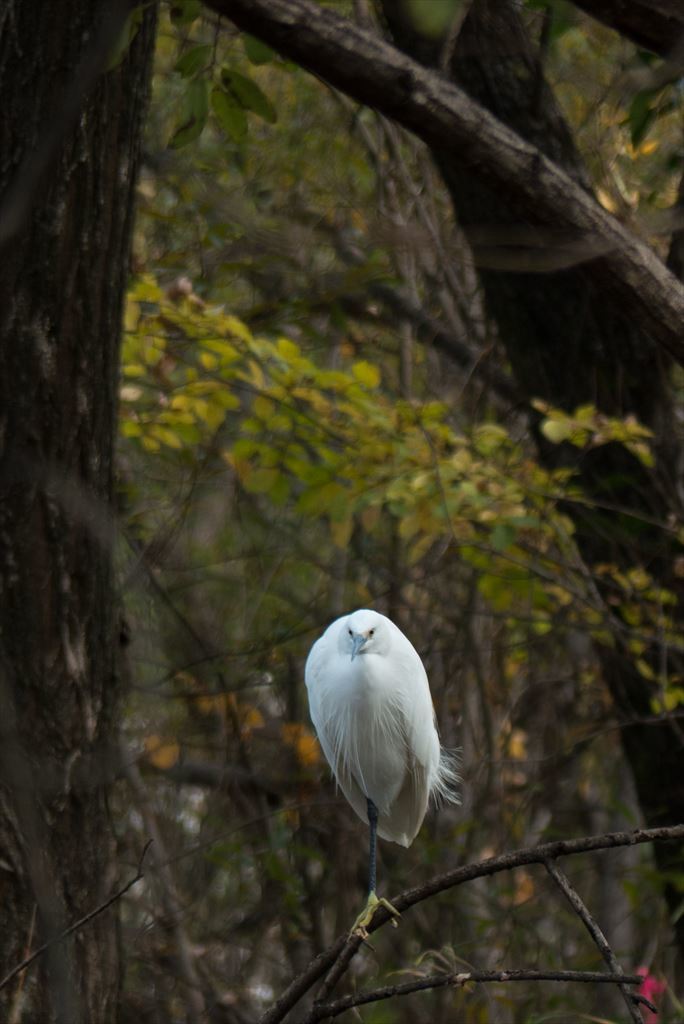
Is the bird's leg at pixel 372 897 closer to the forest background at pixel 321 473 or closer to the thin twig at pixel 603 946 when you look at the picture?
the forest background at pixel 321 473

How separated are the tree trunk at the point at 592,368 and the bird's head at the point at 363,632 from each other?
4.19 ft

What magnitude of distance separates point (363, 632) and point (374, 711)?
32 centimetres

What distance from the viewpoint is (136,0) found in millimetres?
2037

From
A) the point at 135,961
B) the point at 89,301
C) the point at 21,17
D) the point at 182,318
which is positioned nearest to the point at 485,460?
the point at 182,318

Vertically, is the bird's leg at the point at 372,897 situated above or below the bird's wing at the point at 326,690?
below

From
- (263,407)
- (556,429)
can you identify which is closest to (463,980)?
(556,429)

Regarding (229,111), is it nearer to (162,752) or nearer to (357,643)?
(357,643)

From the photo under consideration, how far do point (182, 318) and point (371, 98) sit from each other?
139 centimetres

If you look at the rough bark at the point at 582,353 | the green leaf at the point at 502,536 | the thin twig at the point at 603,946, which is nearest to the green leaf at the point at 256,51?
the rough bark at the point at 582,353

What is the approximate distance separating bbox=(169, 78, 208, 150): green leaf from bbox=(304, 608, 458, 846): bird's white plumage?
0.98m

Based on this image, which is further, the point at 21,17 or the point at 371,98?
the point at 21,17

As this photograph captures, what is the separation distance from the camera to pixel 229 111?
2316 millimetres

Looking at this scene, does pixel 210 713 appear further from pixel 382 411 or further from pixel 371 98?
pixel 371 98

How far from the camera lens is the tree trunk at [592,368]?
3.50 metres
